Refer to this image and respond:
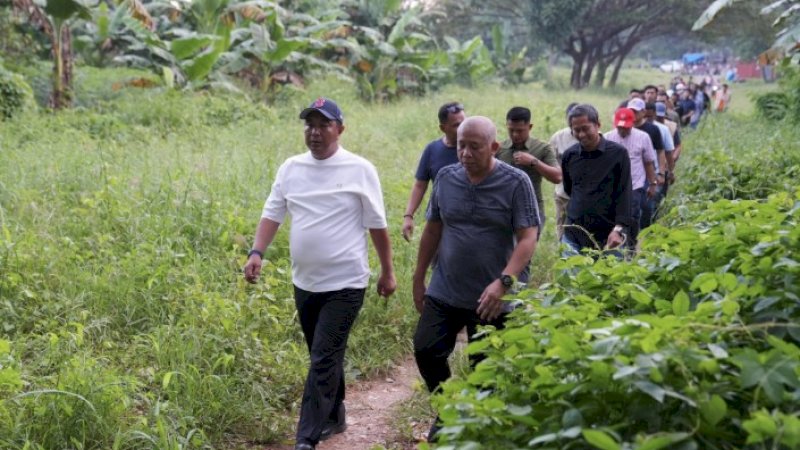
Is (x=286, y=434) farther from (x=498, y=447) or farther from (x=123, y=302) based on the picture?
(x=498, y=447)

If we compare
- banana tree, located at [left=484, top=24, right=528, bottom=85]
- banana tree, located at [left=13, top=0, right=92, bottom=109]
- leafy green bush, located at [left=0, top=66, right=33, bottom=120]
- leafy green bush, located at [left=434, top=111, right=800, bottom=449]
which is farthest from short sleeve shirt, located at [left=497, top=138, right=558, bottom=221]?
banana tree, located at [left=484, top=24, right=528, bottom=85]

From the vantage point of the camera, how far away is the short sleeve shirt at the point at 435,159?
6266 millimetres

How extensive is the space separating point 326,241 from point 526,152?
81.0 inches

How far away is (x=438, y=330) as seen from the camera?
4.70 metres

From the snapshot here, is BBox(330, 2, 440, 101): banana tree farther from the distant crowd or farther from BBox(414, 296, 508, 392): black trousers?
BBox(414, 296, 508, 392): black trousers

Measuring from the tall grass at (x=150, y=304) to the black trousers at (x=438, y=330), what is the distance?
111 centimetres

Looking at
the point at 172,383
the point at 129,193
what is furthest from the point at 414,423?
the point at 129,193

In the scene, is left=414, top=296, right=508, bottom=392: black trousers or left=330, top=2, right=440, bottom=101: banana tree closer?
left=414, top=296, right=508, bottom=392: black trousers

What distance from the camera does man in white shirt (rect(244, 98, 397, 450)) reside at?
4.81m

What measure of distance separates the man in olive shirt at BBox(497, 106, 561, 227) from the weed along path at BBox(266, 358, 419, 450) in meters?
1.49

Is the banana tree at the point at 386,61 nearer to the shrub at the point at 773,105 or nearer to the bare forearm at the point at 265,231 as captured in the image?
the shrub at the point at 773,105

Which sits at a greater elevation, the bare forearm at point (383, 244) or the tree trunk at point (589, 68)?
the bare forearm at point (383, 244)

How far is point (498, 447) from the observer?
2.29 meters

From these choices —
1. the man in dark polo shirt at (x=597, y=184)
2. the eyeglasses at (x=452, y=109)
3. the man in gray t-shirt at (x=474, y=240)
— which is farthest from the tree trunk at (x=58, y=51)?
the man in gray t-shirt at (x=474, y=240)
